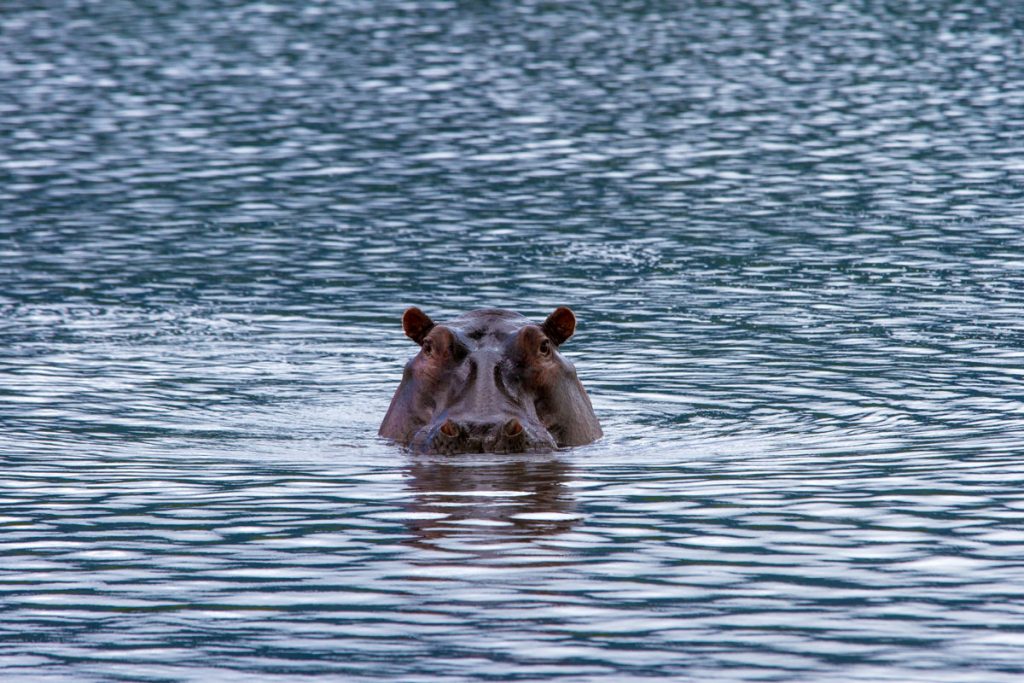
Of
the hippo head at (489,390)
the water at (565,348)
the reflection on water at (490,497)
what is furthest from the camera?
the hippo head at (489,390)

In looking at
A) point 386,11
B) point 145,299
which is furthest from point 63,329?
point 386,11

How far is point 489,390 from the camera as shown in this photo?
57.6ft

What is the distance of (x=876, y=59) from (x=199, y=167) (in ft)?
72.9

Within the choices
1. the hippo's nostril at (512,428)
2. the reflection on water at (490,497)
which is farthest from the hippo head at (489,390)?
the reflection on water at (490,497)

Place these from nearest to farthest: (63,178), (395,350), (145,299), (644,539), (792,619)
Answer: (792,619) → (644,539) → (395,350) → (145,299) → (63,178)

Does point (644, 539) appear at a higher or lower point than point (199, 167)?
higher

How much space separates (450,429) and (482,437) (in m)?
0.27

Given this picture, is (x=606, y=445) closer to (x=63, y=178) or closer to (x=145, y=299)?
(x=145, y=299)

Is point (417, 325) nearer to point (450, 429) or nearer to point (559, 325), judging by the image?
point (559, 325)

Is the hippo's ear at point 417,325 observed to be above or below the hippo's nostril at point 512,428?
above

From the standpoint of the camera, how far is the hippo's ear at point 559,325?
60.2ft

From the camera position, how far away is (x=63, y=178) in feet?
126

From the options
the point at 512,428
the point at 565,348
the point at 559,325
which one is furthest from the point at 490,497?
the point at 565,348

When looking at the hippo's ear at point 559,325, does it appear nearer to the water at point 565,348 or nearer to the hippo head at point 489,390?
the hippo head at point 489,390
